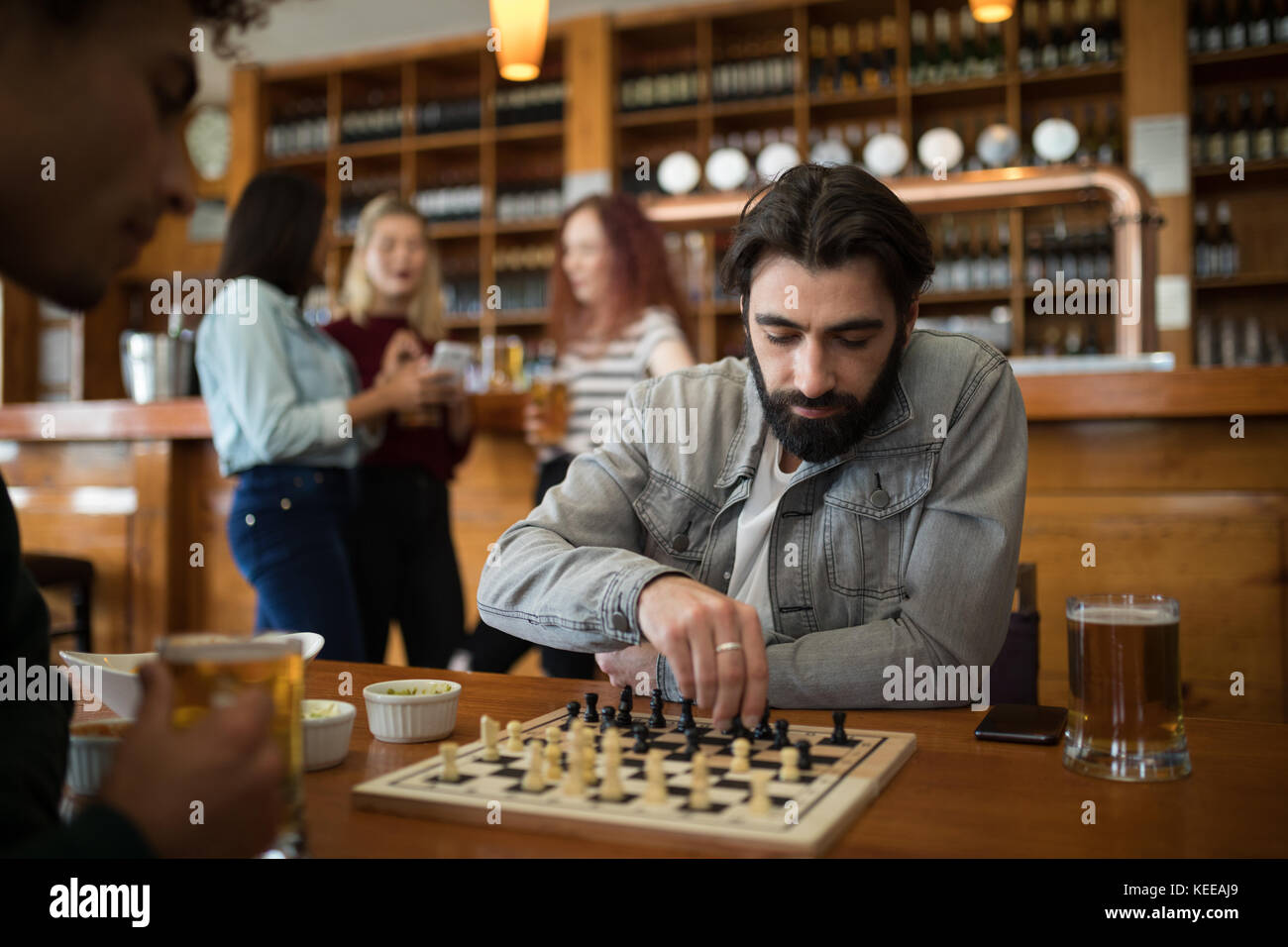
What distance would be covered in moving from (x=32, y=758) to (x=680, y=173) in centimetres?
509

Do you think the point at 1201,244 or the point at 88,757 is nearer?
the point at 88,757

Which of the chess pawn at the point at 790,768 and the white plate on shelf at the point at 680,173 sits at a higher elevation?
the white plate on shelf at the point at 680,173

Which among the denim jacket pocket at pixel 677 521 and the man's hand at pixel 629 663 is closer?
the man's hand at pixel 629 663

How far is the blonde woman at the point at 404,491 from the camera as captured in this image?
2.50m

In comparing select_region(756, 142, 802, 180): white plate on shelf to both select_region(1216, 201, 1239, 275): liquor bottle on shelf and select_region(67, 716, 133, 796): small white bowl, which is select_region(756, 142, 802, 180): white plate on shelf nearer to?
select_region(1216, 201, 1239, 275): liquor bottle on shelf

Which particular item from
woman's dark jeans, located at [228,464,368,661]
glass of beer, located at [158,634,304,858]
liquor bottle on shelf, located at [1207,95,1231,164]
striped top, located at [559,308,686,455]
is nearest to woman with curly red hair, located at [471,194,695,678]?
striped top, located at [559,308,686,455]

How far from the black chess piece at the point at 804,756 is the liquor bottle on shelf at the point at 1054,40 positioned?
16.2 ft

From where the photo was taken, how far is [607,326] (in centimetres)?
253

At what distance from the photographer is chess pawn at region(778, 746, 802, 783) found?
83 centimetres

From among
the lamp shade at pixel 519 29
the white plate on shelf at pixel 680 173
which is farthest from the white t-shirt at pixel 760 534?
the white plate on shelf at pixel 680 173

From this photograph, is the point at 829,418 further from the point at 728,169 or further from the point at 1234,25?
the point at 1234,25

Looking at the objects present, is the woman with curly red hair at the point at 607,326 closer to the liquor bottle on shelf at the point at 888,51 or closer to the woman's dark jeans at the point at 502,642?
the woman's dark jeans at the point at 502,642

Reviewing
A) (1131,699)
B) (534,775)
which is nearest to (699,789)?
(534,775)
